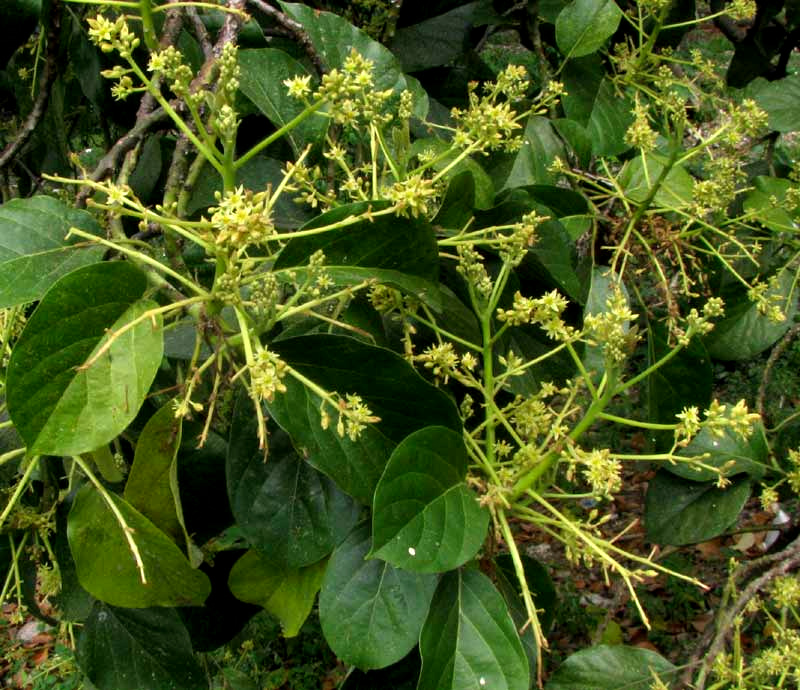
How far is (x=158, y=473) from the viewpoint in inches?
29.9

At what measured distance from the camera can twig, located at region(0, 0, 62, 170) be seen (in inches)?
40.9

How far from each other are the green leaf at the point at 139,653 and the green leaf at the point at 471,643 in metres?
0.31

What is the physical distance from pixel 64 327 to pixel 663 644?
7.49 feet

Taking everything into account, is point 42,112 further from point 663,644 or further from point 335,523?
point 663,644

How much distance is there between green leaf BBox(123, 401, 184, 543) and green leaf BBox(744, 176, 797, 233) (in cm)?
82

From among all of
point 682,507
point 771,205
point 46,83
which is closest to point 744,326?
point 771,205

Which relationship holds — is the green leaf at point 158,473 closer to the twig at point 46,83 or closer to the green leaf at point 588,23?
the twig at point 46,83

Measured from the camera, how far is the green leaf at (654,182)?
108 centimetres

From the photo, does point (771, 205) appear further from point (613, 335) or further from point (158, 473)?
point (158, 473)

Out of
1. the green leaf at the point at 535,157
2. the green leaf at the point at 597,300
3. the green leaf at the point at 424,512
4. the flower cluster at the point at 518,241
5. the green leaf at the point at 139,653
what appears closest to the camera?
the green leaf at the point at 424,512

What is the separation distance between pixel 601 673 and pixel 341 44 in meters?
0.80

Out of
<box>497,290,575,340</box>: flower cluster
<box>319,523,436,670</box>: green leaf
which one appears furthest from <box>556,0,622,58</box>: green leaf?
<box>319,523,436,670</box>: green leaf

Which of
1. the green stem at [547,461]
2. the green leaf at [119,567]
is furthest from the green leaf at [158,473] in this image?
the green stem at [547,461]

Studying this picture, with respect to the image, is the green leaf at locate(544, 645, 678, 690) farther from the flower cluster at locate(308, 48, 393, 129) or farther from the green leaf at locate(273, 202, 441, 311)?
the flower cluster at locate(308, 48, 393, 129)
